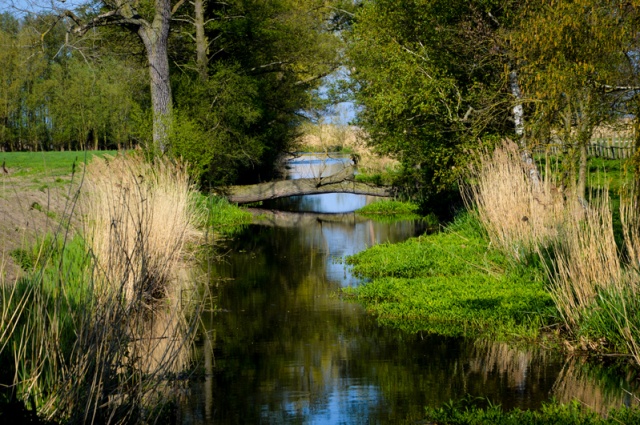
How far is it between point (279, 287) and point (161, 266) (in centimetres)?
377

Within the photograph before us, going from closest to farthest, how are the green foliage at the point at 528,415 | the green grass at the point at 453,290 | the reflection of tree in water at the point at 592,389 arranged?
the green foliage at the point at 528,415 → the reflection of tree in water at the point at 592,389 → the green grass at the point at 453,290

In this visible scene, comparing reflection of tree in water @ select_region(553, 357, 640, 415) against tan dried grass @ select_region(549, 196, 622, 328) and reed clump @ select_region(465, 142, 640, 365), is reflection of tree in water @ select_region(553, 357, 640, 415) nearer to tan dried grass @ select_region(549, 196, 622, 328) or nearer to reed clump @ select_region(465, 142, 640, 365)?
reed clump @ select_region(465, 142, 640, 365)

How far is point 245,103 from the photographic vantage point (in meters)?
28.0

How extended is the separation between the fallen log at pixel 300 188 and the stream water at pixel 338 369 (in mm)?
14768

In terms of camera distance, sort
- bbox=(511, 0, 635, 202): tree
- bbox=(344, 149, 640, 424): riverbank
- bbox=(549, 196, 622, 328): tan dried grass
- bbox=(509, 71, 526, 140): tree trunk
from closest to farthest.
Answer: bbox=(344, 149, 640, 424): riverbank
bbox=(549, 196, 622, 328): tan dried grass
bbox=(511, 0, 635, 202): tree
bbox=(509, 71, 526, 140): tree trunk

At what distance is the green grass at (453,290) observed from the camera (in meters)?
10.2

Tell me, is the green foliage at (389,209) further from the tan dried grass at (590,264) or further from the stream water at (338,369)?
the tan dried grass at (590,264)

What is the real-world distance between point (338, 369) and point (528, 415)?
8.21 feet

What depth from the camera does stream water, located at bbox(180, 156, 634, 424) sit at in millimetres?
7426

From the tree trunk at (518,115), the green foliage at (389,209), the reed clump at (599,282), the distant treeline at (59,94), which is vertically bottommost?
the green foliage at (389,209)

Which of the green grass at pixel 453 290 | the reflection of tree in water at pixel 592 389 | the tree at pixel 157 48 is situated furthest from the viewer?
the tree at pixel 157 48

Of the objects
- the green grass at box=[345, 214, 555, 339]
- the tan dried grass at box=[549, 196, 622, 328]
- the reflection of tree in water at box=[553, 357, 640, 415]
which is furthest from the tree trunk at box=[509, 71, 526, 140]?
the reflection of tree in water at box=[553, 357, 640, 415]

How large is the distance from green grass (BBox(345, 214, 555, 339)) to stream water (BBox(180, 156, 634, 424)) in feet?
1.43

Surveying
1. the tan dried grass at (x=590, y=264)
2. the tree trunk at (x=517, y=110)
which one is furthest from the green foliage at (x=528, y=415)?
the tree trunk at (x=517, y=110)
